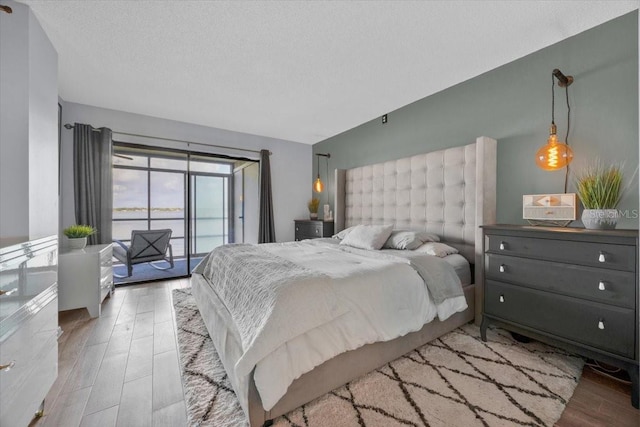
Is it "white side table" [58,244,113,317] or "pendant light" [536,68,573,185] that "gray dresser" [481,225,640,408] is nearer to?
"pendant light" [536,68,573,185]

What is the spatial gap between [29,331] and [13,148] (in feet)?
4.05

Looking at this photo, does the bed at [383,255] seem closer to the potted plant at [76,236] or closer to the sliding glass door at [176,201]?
the potted plant at [76,236]

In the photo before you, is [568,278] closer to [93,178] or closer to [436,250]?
[436,250]

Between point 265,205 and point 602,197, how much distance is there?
14.2 ft

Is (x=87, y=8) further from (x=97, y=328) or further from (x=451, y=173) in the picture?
(x=451, y=173)

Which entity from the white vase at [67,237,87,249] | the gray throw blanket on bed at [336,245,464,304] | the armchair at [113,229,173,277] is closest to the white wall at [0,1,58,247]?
the white vase at [67,237,87,249]

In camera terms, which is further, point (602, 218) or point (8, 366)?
point (602, 218)

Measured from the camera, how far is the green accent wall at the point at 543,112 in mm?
1873

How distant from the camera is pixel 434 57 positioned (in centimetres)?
239

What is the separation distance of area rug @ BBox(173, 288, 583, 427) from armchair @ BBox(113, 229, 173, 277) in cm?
260

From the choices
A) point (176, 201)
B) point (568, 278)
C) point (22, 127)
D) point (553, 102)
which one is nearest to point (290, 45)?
point (22, 127)

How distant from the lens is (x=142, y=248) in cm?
412

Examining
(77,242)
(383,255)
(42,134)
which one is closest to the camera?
(42,134)

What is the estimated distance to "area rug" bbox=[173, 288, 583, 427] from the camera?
137cm
